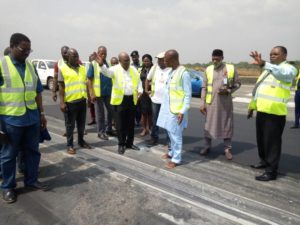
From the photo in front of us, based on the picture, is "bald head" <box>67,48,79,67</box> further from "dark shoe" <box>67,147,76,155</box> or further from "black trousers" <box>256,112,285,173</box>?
"black trousers" <box>256,112,285,173</box>

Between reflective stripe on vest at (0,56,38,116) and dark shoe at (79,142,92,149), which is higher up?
reflective stripe on vest at (0,56,38,116)

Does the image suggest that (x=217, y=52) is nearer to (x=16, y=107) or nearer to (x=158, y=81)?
(x=158, y=81)

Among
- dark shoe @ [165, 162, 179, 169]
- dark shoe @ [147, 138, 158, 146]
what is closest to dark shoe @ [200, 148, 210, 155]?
dark shoe @ [165, 162, 179, 169]

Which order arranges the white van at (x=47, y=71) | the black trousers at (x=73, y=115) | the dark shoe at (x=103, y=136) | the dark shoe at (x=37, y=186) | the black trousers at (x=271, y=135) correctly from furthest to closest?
1. the white van at (x=47, y=71)
2. the dark shoe at (x=103, y=136)
3. the black trousers at (x=73, y=115)
4. the black trousers at (x=271, y=135)
5. the dark shoe at (x=37, y=186)

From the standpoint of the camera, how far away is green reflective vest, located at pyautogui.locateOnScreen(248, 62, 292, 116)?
13.9ft

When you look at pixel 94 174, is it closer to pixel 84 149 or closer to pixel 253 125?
pixel 84 149

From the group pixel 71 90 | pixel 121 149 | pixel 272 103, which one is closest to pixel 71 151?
pixel 121 149

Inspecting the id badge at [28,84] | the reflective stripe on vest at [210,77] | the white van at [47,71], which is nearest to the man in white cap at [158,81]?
the reflective stripe on vest at [210,77]

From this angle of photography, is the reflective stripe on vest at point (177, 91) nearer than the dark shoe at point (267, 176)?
No

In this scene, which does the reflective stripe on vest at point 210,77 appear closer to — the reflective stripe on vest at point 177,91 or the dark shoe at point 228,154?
the reflective stripe on vest at point 177,91

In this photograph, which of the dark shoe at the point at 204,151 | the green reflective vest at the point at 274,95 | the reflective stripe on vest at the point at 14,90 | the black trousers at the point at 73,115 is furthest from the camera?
the dark shoe at the point at 204,151

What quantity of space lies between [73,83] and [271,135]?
11.4 ft

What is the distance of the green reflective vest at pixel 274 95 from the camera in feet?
13.9

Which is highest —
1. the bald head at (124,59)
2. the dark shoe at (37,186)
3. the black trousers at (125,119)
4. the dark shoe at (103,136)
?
the bald head at (124,59)
